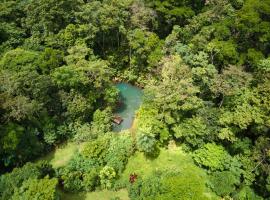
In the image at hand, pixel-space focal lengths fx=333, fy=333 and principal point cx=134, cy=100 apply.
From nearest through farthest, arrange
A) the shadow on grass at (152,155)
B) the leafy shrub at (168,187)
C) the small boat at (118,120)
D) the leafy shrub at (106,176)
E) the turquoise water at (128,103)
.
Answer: the leafy shrub at (168,187), the leafy shrub at (106,176), the shadow on grass at (152,155), the small boat at (118,120), the turquoise water at (128,103)

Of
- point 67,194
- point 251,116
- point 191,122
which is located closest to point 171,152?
point 191,122

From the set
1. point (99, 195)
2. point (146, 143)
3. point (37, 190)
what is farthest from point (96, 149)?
point (37, 190)

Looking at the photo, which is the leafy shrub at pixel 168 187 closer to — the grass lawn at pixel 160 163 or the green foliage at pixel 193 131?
the grass lawn at pixel 160 163

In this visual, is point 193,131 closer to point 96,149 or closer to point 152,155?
point 152,155

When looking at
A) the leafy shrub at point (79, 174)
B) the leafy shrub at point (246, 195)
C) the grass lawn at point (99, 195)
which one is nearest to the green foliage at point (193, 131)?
the leafy shrub at point (246, 195)

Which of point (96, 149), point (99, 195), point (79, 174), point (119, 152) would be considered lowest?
point (99, 195)

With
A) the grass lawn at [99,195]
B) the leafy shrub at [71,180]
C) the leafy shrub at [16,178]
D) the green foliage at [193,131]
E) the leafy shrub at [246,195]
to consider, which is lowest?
the grass lawn at [99,195]

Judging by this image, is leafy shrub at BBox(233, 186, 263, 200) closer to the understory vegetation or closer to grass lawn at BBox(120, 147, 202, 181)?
the understory vegetation
